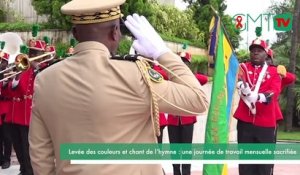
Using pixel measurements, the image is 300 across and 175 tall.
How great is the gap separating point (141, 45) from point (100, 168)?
0.50 m

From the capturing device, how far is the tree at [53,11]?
378 inches

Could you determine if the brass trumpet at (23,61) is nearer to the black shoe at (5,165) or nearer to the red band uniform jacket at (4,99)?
the red band uniform jacket at (4,99)

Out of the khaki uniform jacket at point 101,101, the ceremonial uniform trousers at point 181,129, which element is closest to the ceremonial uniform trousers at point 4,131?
the ceremonial uniform trousers at point 181,129

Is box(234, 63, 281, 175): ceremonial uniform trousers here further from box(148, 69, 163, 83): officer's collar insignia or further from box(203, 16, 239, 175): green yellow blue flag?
box(148, 69, 163, 83): officer's collar insignia

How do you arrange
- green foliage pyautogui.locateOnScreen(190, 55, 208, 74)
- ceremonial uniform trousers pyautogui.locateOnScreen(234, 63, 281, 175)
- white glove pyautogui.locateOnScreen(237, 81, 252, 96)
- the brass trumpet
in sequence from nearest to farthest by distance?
white glove pyautogui.locateOnScreen(237, 81, 252, 96) < ceremonial uniform trousers pyautogui.locateOnScreen(234, 63, 281, 175) < the brass trumpet < green foliage pyautogui.locateOnScreen(190, 55, 208, 74)

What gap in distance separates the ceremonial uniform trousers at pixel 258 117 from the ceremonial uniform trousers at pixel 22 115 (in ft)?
9.14

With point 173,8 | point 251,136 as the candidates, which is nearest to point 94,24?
point 251,136

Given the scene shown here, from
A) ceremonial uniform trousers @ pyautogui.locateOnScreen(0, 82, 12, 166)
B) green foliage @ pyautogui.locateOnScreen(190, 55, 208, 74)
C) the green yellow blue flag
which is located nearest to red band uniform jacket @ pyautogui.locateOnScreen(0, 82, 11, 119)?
ceremonial uniform trousers @ pyautogui.locateOnScreen(0, 82, 12, 166)

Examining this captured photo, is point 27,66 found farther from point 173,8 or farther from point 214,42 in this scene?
point 173,8

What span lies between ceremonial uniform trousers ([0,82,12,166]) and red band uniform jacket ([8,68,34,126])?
0.91 feet

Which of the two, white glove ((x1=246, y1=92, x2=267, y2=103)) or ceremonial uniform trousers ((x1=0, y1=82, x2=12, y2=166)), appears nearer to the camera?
white glove ((x1=246, y1=92, x2=267, y2=103))

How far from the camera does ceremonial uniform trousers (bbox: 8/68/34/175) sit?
7.15 meters

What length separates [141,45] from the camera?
2123mm

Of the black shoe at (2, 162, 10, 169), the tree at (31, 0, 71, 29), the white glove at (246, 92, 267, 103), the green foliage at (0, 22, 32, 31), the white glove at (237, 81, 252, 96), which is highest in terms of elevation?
the tree at (31, 0, 71, 29)
